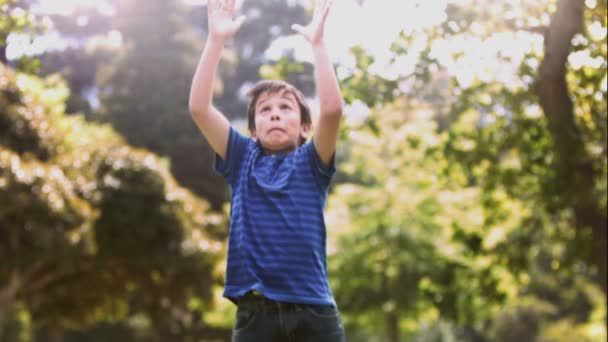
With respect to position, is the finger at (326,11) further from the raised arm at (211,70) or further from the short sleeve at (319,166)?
the short sleeve at (319,166)

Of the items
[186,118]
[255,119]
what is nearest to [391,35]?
[255,119]

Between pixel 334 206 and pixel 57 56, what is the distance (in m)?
13.9

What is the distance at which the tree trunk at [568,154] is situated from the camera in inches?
240

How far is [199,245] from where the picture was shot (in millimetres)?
15414

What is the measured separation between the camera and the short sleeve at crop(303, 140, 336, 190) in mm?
2664

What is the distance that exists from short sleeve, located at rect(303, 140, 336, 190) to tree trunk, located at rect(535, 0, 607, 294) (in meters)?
3.63

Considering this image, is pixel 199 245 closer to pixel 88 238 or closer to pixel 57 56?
pixel 88 238

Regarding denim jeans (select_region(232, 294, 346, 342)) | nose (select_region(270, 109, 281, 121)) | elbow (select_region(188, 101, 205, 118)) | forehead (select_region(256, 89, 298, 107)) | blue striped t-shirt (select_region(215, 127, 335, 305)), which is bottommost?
denim jeans (select_region(232, 294, 346, 342))

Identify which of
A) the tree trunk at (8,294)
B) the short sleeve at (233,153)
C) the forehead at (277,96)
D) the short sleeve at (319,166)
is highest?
the tree trunk at (8,294)

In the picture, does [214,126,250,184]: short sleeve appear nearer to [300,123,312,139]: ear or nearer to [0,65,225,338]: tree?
[300,123,312,139]: ear

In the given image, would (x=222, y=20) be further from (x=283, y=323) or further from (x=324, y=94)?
(x=283, y=323)

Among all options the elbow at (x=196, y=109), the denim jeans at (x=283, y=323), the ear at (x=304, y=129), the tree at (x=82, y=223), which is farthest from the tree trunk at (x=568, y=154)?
the tree at (x=82, y=223)

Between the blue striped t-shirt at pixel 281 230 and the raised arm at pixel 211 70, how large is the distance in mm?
190

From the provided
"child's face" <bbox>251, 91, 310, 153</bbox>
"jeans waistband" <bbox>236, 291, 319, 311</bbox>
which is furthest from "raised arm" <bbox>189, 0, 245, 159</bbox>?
"jeans waistband" <bbox>236, 291, 319, 311</bbox>
